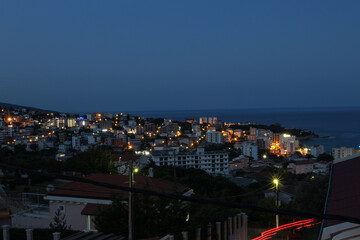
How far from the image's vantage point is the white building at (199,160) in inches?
Result: 1272

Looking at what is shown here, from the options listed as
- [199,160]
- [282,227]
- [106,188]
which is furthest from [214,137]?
[282,227]

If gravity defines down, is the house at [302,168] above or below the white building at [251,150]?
above

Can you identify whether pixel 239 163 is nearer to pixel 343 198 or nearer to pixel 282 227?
pixel 282 227

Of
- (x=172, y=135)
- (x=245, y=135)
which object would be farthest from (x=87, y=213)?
(x=245, y=135)

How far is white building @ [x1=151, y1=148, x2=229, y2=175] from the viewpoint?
1272 inches

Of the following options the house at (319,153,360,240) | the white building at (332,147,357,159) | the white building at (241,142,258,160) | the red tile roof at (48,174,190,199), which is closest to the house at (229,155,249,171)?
the white building at (241,142,258,160)

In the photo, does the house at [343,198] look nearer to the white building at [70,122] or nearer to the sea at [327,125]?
the sea at [327,125]

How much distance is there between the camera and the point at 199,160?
33000 mm

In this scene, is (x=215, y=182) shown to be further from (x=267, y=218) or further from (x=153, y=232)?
(x=153, y=232)

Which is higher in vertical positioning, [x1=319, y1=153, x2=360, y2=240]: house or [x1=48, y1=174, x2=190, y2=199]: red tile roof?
[x1=319, y1=153, x2=360, y2=240]: house

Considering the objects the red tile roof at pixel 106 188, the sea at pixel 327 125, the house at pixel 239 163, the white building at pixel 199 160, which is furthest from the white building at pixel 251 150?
the red tile roof at pixel 106 188

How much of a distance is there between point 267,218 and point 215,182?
6.89m

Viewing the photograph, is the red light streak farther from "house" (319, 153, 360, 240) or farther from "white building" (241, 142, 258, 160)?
"white building" (241, 142, 258, 160)

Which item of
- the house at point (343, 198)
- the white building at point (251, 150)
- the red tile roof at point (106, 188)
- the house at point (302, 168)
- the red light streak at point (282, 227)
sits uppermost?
the house at point (343, 198)
